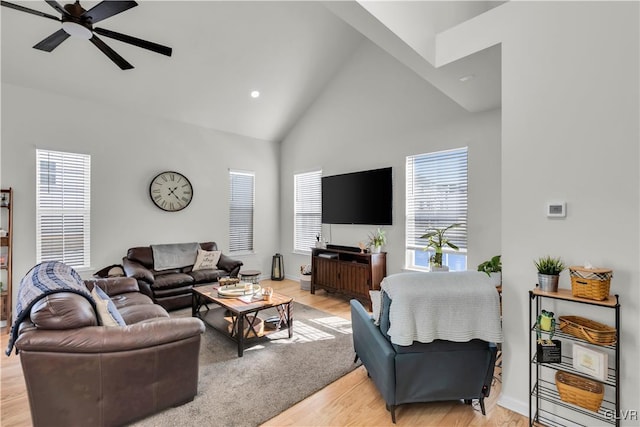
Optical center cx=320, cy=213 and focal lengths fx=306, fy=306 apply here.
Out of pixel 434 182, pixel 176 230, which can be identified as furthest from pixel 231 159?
pixel 434 182

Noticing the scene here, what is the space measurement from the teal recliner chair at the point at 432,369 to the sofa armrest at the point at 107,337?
136 cm

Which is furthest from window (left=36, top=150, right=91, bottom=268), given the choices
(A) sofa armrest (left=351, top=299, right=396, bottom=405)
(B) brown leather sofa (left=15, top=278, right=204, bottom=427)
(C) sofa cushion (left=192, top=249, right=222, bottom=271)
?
(A) sofa armrest (left=351, top=299, right=396, bottom=405)

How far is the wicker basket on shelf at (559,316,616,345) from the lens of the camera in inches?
67.3

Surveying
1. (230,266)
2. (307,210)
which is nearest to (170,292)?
(230,266)

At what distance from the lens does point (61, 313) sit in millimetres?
1808

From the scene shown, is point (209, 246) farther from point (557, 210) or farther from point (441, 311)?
point (557, 210)

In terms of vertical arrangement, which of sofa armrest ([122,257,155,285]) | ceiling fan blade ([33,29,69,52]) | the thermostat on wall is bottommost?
sofa armrest ([122,257,155,285])

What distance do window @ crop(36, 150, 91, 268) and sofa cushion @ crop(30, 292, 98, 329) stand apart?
9.86ft

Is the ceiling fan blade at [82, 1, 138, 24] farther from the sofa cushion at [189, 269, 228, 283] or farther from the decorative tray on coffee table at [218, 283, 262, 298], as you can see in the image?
the sofa cushion at [189, 269, 228, 283]

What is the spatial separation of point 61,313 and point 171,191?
369 cm

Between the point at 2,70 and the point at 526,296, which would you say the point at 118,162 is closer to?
the point at 2,70

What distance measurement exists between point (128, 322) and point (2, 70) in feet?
11.9

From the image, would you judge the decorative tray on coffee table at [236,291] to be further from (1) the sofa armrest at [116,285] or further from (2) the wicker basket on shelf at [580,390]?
(2) the wicker basket on shelf at [580,390]

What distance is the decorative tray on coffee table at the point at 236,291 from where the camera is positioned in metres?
3.38
